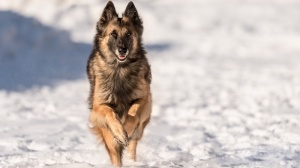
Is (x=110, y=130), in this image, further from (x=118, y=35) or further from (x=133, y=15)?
(x=133, y=15)

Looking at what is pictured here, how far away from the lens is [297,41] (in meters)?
20.0

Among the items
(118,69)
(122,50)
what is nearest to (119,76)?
(118,69)

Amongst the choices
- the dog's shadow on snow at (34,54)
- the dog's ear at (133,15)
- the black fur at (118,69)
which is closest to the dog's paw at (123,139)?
the black fur at (118,69)

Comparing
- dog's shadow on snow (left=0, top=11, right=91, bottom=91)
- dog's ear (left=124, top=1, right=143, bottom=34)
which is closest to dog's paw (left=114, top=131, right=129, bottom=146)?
dog's ear (left=124, top=1, right=143, bottom=34)

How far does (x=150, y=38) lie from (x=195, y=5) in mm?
3985

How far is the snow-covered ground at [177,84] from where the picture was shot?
8.05 meters

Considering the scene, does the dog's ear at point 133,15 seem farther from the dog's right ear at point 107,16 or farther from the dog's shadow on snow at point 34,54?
the dog's shadow on snow at point 34,54

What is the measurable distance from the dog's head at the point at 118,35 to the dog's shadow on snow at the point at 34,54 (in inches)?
270

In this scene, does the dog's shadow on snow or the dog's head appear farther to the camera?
the dog's shadow on snow

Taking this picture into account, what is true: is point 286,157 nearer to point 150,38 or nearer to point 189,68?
point 189,68

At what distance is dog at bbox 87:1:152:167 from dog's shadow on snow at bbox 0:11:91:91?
6.75 meters

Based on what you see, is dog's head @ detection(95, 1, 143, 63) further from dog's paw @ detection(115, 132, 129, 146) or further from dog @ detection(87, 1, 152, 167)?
dog's paw @ detection(115, 132, 129, 146)

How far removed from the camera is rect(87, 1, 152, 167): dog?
6.49 metres

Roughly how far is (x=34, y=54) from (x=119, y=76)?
1040 cm
